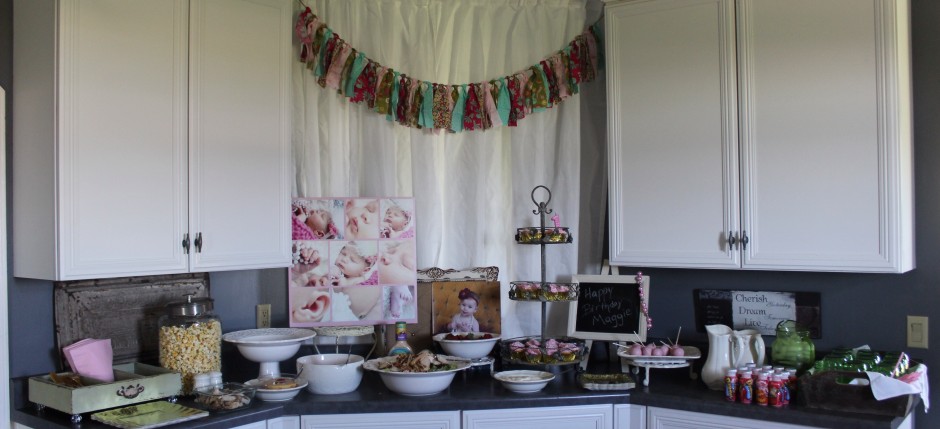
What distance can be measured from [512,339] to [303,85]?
4.34ft

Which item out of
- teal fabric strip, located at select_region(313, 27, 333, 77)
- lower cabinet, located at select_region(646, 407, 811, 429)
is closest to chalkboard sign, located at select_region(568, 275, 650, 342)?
lower cabinet, located at select_region(646, 407, 811, 429)

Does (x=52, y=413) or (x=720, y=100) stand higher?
(x=720, y=100)

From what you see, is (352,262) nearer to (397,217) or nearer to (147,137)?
(397,217)

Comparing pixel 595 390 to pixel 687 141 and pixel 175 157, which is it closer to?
pixel 687 141

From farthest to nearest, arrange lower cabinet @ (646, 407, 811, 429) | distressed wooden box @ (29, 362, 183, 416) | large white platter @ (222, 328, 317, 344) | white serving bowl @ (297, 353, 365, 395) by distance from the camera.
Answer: large white platter @ (222, 328, 317, 344) → white serving bowl @ (297, 353, 365, 395) → lower cabinet @ (646, 407, 811, 429) → distressed wooden box @ (29, 362, 183, 416)

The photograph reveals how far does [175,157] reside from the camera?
8.12ft

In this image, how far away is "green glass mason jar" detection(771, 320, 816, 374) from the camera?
8.43ft

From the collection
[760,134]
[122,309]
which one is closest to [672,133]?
[760,134]

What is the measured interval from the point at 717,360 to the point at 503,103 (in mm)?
1298

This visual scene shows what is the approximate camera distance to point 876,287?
8.77ft

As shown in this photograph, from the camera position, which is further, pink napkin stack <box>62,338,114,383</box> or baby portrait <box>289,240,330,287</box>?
baby portrait <box>289,240,330,287</box>

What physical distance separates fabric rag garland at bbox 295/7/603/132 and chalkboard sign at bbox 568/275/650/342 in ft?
2.46

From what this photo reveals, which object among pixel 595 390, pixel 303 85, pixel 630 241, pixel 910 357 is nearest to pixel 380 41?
pixel 303 85

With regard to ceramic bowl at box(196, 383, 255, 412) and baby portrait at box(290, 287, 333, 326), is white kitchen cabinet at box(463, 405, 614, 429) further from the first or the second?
baby portrait at box(290, 287, 333, 326)
